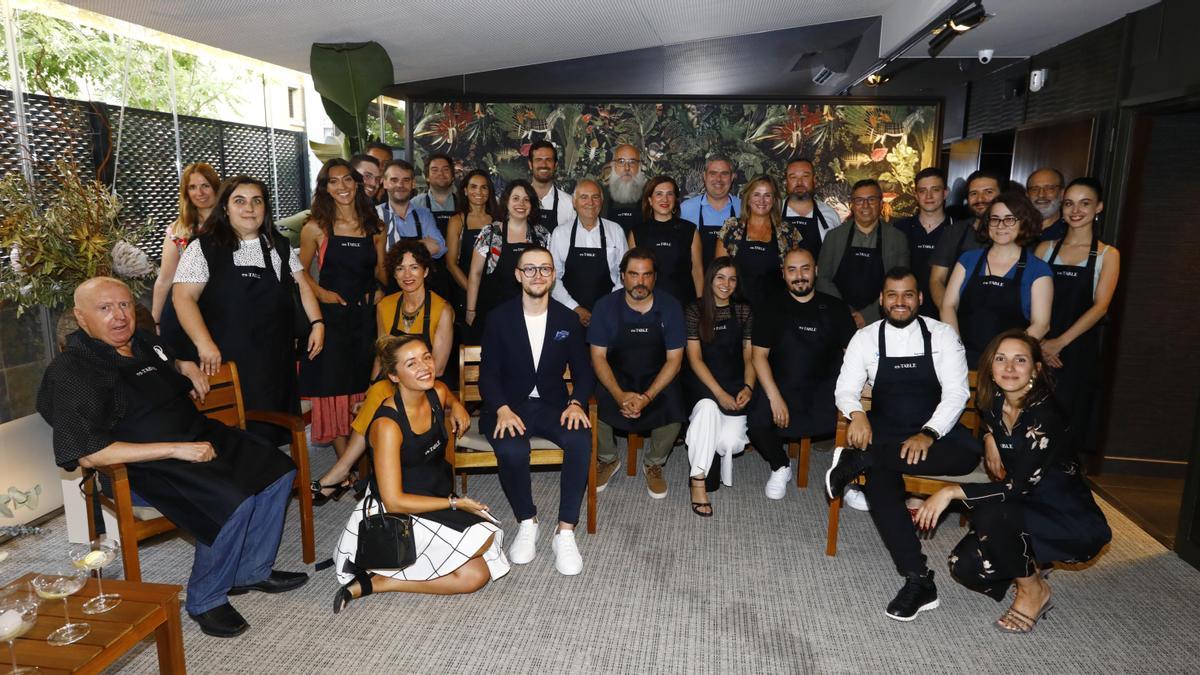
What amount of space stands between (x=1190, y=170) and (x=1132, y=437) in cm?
159

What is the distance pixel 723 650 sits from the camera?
289cm

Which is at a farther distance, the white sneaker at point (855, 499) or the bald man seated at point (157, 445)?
the white sneaker at point (855, 499)

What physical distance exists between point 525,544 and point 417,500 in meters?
0.73

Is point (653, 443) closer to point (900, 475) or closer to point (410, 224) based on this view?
point (900, 475)

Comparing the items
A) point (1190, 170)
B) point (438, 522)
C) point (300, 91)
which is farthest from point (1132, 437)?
point (300, 91)

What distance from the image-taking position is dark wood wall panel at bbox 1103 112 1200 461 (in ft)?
14.2

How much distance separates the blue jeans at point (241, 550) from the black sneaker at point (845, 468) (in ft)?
7.73

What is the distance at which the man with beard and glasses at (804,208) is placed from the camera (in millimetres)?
5129

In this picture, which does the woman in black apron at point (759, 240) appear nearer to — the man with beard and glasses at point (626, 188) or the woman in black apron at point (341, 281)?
the man with beard and glasses at point (626, 188)

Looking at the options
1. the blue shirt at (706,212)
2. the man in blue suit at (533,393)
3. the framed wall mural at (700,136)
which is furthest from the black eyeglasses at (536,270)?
the framed wall mural at (700,136)

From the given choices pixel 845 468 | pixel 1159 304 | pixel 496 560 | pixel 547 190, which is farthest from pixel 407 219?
pixel 1159 304

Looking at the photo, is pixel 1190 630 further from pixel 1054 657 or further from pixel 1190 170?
pixel 1190 170

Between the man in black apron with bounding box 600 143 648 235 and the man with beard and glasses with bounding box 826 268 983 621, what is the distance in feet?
7.08

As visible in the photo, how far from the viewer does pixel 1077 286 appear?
413cm
